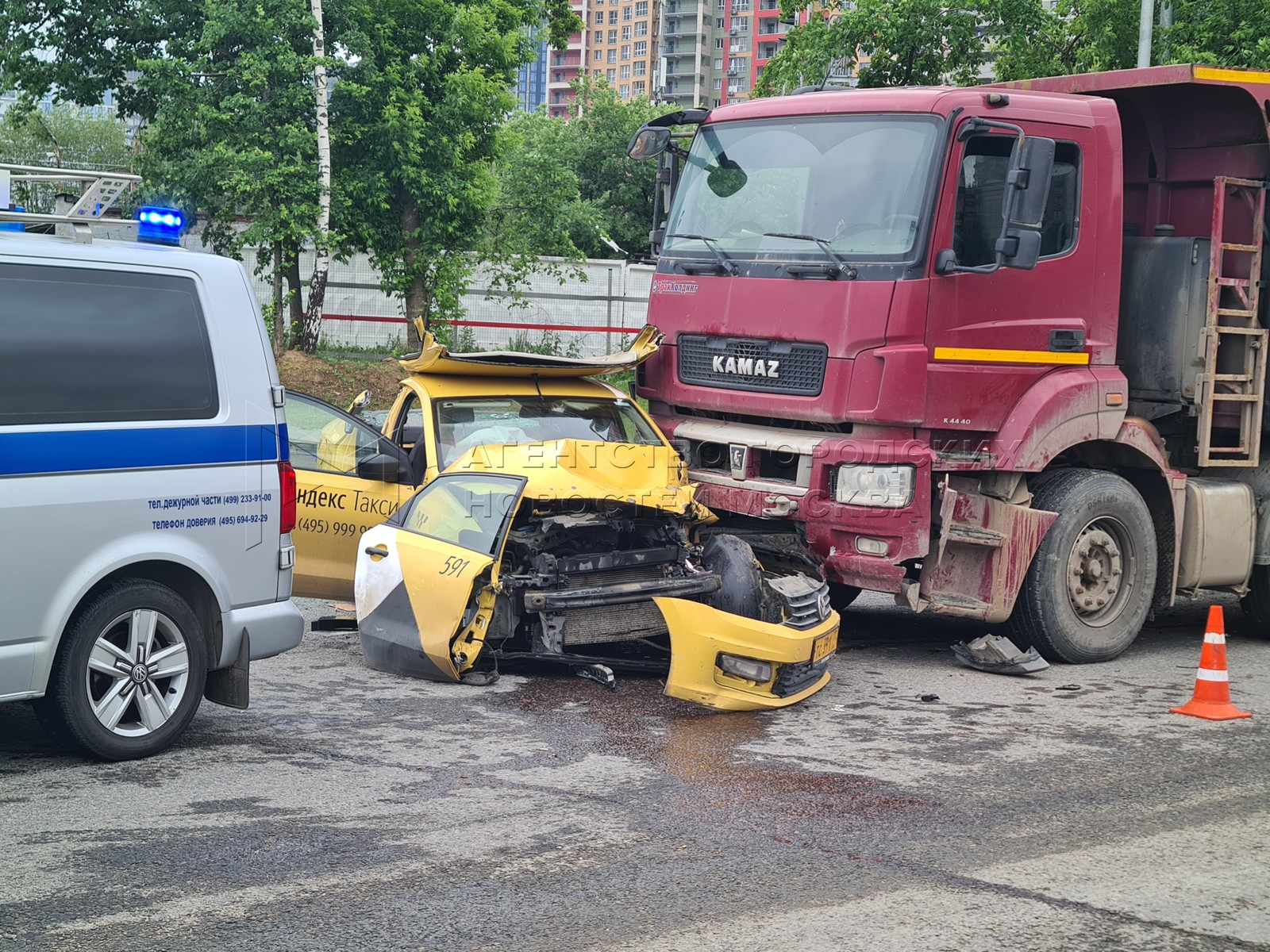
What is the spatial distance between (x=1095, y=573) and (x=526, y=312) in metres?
23.8

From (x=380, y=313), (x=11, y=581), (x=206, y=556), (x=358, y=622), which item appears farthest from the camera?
(x=380, y=313)

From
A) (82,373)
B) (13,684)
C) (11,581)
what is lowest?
(13,684)

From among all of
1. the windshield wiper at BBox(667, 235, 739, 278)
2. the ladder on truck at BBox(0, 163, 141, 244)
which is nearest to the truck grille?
the windshield wiper at BBox(667, 235, 739, 278)

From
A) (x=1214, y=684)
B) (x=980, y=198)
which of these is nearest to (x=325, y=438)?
(x=980, y=198)

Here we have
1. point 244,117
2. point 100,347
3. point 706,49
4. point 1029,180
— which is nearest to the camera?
point 100,347

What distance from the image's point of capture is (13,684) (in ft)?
18.9

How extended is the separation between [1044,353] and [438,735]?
4.44 m

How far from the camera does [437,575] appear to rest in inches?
305

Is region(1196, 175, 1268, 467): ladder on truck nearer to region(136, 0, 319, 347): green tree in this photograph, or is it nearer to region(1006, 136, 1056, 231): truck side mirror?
region(1006, 136, 1056, 231): truck side mirror

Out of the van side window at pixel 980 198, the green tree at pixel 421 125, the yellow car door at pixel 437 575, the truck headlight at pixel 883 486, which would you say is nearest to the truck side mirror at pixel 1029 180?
the van side window at pixel 980 198

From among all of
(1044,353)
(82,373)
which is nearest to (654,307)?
(1044,353)

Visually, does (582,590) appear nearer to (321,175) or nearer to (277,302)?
(321,175)

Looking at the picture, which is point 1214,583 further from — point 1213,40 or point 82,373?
point 1213,40

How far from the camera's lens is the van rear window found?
583 centimetres
